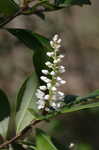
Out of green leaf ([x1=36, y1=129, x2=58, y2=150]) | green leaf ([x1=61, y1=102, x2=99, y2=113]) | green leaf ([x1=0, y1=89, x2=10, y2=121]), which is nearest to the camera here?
green leaf ([x1=61, y1=102, x2=99, y2=113])

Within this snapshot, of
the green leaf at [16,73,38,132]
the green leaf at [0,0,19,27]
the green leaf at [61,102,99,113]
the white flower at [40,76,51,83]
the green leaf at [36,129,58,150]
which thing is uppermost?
the green leaf at [0,0,19,27]

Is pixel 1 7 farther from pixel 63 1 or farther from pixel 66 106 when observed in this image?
pixel 66 106

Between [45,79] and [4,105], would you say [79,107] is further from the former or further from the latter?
[4,105]

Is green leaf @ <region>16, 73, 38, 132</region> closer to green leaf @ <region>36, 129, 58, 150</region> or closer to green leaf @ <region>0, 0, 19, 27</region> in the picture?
green leaf @ <region>36, 129, 58, 150</region>

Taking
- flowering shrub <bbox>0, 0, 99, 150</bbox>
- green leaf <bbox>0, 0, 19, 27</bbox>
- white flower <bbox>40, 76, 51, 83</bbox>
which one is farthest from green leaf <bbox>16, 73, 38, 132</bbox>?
green leaf <bbox>0, 0, 19, 27</bbox>

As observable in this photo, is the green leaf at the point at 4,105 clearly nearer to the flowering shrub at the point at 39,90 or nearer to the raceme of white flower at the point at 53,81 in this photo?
the flowering shrub at the point at 39,90

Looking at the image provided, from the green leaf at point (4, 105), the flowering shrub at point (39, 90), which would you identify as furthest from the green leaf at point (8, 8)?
the green leaf at point (4, 105)
